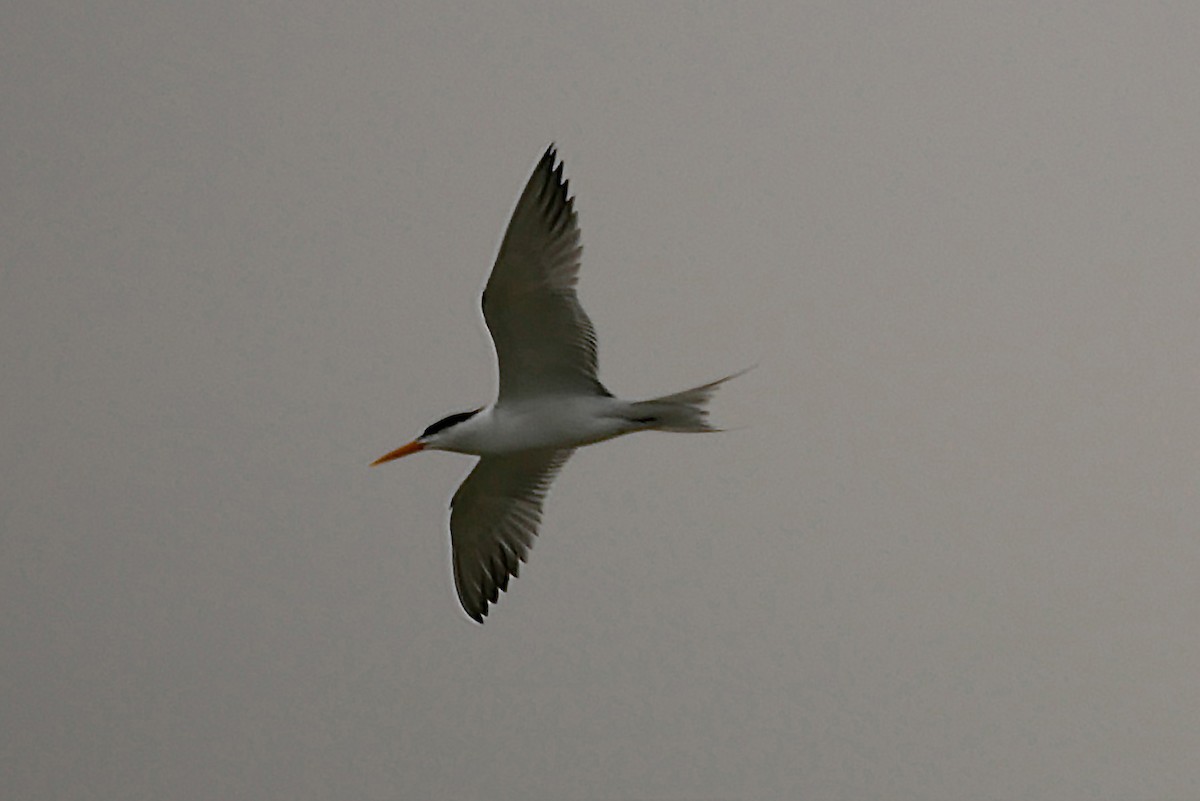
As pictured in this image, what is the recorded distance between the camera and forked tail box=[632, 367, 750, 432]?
8.18 metres

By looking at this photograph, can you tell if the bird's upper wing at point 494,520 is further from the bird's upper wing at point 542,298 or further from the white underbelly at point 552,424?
the bird's upper wing at point 542,298

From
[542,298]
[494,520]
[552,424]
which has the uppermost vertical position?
[542,298]

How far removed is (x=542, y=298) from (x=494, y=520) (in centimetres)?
179

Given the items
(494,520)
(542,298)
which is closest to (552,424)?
(542,298)

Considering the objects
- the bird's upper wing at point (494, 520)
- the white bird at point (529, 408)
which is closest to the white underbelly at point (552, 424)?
the white bird at point (529, 408)

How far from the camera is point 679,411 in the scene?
825 centimetres

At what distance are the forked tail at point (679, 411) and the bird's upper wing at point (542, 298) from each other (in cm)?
31

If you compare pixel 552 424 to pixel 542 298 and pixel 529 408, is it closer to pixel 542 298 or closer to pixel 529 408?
pixel 529 408

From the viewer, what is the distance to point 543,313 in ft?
26.9

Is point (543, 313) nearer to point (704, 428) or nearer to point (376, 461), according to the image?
point (704, 428)

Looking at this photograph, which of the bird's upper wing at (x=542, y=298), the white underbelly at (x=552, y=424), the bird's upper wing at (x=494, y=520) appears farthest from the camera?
the bird's upper wing at (x=494, y=520)

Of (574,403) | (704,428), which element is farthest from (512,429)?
(704,428)

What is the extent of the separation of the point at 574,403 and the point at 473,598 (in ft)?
5.20

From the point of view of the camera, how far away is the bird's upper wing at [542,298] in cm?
802
